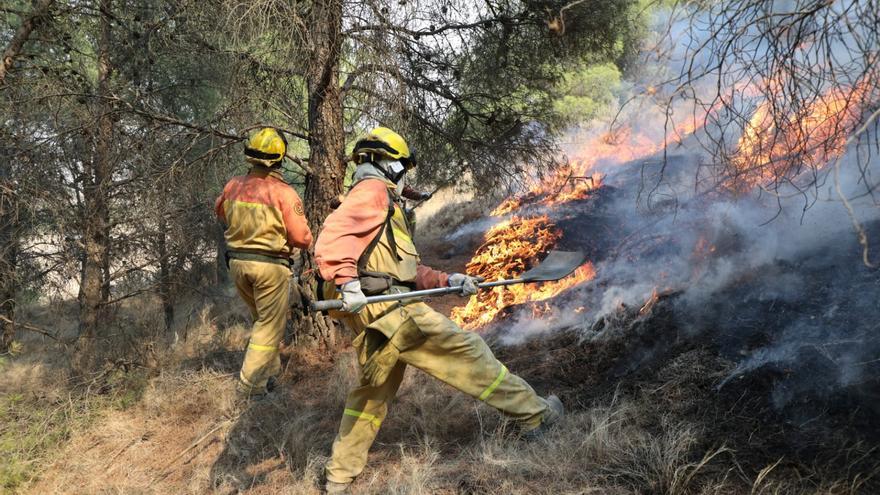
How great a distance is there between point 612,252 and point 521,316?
1334mm

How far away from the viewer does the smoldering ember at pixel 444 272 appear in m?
2.99

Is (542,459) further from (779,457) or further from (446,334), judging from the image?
(779,457)

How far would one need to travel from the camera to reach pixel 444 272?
4.85 meters

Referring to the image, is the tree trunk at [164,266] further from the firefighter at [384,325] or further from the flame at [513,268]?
the firefighter at [384,325]

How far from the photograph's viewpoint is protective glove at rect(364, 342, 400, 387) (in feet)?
10.8

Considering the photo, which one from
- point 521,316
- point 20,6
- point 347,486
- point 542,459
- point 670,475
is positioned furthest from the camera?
point 20,6

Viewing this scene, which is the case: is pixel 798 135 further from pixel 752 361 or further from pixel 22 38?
pixel 22 38

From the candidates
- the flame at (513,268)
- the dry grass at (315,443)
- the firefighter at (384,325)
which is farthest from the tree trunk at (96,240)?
the flame at (513,268)

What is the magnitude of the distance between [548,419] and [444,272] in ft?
5.51

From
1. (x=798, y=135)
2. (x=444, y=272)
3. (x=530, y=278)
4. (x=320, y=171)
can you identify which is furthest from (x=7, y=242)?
(x=798, y=135)

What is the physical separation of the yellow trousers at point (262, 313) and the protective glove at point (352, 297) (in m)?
1.82

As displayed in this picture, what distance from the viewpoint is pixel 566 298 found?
5.45m

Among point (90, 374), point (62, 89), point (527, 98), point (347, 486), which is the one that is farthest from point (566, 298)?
point (62, 89)

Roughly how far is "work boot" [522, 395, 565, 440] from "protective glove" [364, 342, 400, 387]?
94cm
